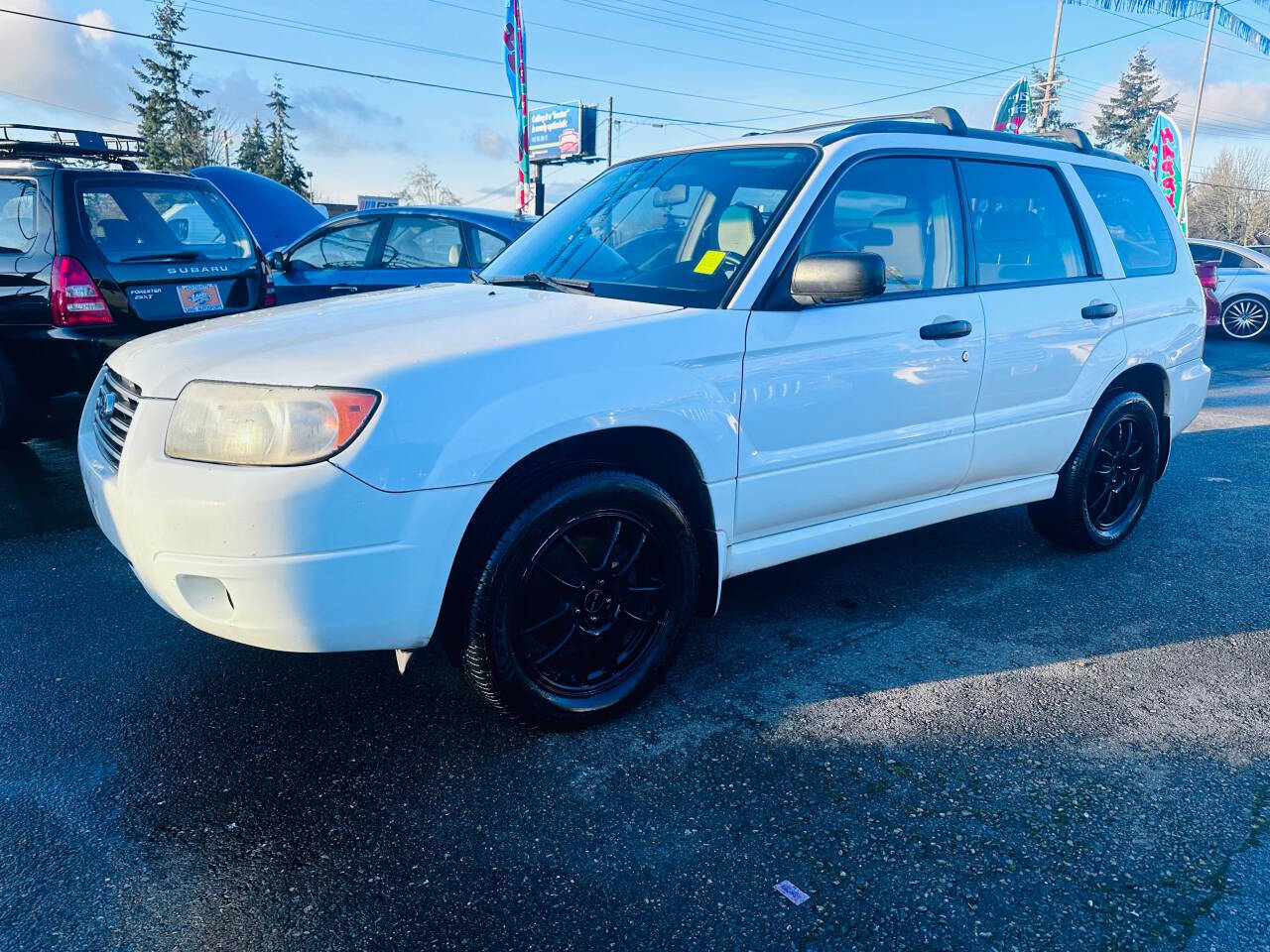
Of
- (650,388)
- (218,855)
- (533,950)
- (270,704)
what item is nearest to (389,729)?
(270,704)

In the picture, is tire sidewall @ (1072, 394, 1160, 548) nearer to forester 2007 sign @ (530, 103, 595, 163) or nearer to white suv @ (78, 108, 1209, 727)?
white suv @ (78, 108, 1209, 727)

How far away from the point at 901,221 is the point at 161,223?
475 cm

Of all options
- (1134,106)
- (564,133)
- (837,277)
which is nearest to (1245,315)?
(837,277)

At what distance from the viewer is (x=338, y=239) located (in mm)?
7855

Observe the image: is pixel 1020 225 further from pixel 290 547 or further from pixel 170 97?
pixel 170 97

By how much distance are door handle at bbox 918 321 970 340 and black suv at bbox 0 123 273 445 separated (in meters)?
4.62

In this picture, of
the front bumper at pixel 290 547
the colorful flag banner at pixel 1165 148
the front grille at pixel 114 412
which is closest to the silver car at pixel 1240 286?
the colorful flag banner at pixel 1165 148

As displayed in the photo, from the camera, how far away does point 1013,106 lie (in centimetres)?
2112

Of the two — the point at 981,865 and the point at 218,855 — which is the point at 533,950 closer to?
the point at 218,855

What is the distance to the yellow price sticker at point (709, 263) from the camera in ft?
9.98

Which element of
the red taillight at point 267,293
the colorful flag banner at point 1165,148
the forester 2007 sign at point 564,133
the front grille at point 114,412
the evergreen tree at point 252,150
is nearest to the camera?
the front grille at point 114,412

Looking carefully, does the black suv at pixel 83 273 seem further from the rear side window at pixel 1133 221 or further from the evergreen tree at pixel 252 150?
the evergreen tree at pixel 252 150

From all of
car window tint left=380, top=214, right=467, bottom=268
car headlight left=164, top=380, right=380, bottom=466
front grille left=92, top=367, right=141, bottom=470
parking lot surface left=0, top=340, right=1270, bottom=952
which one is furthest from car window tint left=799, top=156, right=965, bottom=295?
car window tint left=380, top=214, right=467, bottom=268

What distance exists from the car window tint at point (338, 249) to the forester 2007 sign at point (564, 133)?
35049 millimetres
